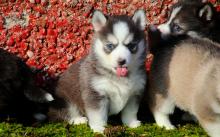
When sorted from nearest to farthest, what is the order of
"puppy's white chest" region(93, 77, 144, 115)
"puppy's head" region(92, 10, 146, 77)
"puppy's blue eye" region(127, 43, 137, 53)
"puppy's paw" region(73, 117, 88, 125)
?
"puppy's head" region(92, 10, 146, 77) < "puppy's blue eye" region(127, 43, 137, 53) < "puppy's white chest" region(93, 77, 144, 115) < "puppy's paw" region(73, 117, 88, 125)

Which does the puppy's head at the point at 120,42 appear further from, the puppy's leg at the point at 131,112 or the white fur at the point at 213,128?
the white fur at the point at 213,128

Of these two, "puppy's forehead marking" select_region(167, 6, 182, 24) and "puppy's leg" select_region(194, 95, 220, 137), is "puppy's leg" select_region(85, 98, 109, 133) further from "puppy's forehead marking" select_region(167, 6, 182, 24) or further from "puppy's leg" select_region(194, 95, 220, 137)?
"puppy's forehead marking" select_region(167, 6, 182, 24)

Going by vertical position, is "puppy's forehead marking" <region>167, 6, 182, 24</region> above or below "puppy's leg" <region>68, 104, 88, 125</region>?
above

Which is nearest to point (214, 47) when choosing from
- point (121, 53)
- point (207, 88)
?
point (207, 88)

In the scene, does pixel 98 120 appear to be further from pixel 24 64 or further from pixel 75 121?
pixel 24 64

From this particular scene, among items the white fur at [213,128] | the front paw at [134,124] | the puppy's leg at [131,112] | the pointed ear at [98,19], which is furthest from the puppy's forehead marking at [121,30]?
the white fur at [213,128]

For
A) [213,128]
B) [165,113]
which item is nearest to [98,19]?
[165,113]

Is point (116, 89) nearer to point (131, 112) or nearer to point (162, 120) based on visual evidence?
point (131, 112)

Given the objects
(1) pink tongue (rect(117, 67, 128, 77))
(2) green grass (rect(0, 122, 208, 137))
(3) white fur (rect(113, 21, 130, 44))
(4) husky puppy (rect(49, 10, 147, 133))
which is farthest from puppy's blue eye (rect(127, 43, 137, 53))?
(2) green grass (rect(0, 122, 208, 137))
